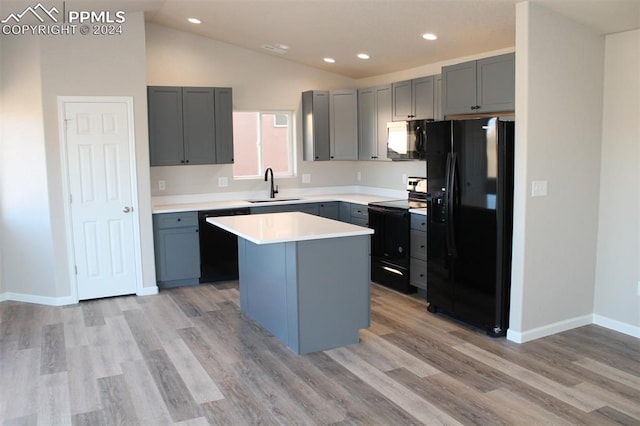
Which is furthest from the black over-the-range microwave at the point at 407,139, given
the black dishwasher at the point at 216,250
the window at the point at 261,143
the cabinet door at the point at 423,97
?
the black dishwasher at the point at 216,250

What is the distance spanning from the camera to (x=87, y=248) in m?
5.57

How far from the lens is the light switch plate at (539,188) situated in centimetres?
411

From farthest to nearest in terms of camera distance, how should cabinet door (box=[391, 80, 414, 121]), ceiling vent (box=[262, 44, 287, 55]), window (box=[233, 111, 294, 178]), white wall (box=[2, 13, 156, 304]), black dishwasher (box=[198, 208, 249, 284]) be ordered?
1. window (box=[233, 111, 294, 178])
2. ceiling vent (box=[262, 44, 287, 55])
3. black dishwasher (box=[198, 208, 249, 284])
4. cabinet door (box=[391, 80, 414, 121])
5. white wall (box=[2, 13, 156, 304])

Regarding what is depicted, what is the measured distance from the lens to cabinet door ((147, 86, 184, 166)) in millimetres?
6004

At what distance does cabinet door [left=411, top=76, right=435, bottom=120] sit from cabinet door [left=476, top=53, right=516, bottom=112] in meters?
0.97

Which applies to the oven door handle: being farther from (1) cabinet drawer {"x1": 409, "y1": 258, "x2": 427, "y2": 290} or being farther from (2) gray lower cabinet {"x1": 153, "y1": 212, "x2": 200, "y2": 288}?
(2) gray lower cabinet {"x1": 153, "y1": 212, "x2": 200, "y2": 288}

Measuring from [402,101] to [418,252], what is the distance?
1.73 metres

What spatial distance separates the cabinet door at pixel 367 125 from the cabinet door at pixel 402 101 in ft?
1.34

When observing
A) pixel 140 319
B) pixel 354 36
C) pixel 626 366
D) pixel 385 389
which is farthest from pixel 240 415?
pixel 354 36

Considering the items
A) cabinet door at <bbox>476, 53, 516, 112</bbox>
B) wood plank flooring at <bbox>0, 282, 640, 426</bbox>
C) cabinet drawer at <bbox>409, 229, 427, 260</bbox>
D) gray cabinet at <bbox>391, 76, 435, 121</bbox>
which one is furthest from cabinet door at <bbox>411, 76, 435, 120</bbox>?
wood plank flooring at <bbox>0, 282, 640, 426</bbox>

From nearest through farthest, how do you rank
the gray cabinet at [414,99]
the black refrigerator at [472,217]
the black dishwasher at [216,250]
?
the black refrigerator at [472,217], the gray cabinet at [414,99], the black dishwasher at [216,250]

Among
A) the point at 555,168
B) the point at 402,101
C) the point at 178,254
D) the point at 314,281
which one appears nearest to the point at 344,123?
the point at 402,101

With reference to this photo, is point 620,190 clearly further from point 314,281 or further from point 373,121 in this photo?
point 373,121

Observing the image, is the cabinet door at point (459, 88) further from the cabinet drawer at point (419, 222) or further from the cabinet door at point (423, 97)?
the cabinet drawer at point (419, 222)
